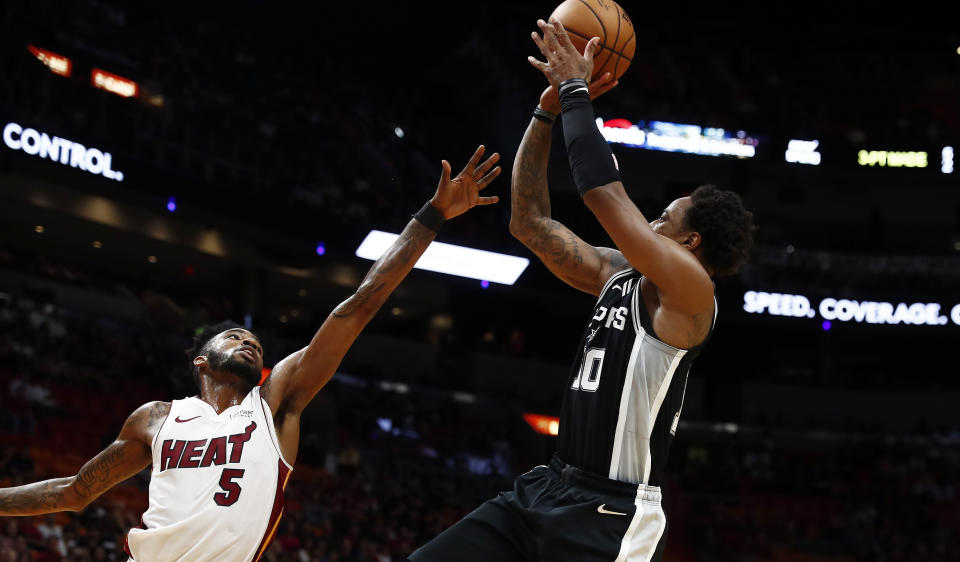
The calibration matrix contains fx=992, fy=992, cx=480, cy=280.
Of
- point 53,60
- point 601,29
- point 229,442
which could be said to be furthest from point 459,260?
point 229,442

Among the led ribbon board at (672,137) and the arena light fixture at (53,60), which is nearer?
the arena light fixture at (53,60)

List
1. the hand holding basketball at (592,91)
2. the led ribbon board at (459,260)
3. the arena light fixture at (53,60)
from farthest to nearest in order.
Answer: the led ribbon board at (459,260) < the arena light fixture at (53,60) < the hand holding basketball at (592,91)

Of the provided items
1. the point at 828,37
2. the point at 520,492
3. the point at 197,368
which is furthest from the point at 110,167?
the point at 828,37

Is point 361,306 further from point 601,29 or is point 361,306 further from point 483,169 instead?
point 601,29

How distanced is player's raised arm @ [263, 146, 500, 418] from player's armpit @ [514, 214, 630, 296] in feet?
1.02

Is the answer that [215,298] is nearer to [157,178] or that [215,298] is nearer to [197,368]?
[157,178]

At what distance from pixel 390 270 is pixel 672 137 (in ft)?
63.3

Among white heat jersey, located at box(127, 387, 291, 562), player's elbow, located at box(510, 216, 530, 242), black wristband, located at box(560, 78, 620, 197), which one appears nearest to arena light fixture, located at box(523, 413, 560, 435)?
player's elbow, located at box(510, 216, 530, 242)

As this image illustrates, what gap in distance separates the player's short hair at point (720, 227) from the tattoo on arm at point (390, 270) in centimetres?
114

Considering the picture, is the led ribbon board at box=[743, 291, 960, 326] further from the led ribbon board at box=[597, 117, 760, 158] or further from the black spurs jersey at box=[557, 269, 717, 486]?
the black spurs jersey at box=[557, 269, 717, 486]

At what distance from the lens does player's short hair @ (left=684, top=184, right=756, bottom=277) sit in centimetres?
329

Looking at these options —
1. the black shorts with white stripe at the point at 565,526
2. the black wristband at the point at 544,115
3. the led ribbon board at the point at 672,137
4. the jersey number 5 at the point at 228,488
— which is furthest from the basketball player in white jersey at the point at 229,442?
the led ribbon board at the point at 672,137

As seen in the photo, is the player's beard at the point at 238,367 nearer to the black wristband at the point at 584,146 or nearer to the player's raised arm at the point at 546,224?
the player's raised arm at the point at 546,224

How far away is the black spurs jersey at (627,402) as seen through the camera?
316cm
